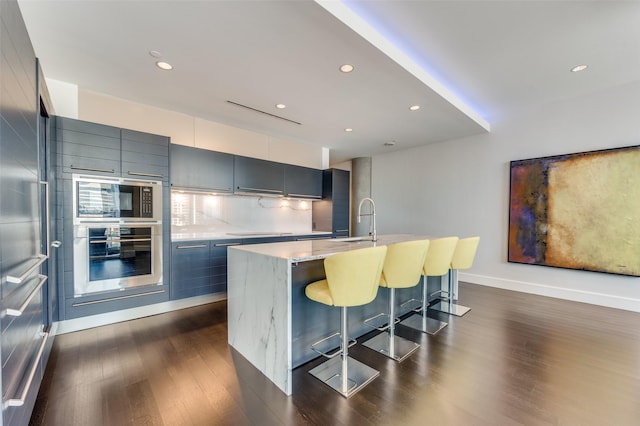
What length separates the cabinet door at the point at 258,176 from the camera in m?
3.91

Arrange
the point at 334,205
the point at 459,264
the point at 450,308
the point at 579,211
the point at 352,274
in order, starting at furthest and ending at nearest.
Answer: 1. the point at 334,205
2. the point at 579,211
3. the point at 450,308
4. the point at 459,264
5. the point at 352,274

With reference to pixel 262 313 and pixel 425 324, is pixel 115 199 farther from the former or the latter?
pixel 425 324

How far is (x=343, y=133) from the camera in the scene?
14.7 ft

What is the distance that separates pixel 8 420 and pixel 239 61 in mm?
2663

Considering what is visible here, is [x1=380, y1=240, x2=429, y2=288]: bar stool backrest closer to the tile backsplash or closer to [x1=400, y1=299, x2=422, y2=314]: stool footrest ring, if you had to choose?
[x1=400, y1=299, x2=422, y2=314]: stool footrest ring

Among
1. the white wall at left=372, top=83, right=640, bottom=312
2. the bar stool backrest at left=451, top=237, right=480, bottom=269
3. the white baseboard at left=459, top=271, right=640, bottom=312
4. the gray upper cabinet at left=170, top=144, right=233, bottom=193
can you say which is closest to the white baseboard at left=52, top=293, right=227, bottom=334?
the gray upper cabinet at left=170, top=144, right=233, bottom=193

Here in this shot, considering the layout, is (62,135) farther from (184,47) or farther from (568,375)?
(568,375)

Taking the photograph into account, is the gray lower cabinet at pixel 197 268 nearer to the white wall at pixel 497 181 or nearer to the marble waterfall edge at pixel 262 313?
the marble waterfall edge at pixel 262 313

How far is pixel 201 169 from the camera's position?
3527 millimetres

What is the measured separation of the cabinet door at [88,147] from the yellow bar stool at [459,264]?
3.90 metres

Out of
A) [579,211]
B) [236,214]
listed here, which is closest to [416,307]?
[579,211]

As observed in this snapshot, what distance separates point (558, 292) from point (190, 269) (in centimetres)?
510

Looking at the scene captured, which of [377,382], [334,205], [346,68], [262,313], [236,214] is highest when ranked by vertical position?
[346,68]

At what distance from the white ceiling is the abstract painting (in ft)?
3.23
